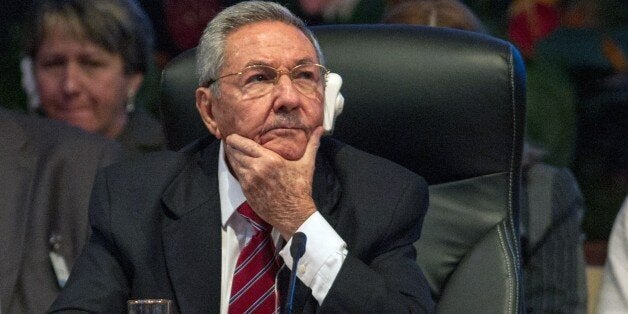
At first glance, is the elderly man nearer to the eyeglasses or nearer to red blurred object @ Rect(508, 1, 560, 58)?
the eyeglasses

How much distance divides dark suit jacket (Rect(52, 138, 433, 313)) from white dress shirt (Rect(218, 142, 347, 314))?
0.8 inches

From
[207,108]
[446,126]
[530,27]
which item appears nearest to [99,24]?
[207,108]

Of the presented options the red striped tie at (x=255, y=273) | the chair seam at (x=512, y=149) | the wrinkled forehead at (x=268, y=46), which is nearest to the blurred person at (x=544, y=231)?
the chair seam at (x=512, y=149)

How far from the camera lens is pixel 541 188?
346 centimetres

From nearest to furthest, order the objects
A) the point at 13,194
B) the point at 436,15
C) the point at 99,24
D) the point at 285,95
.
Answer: the point at 285,95 → the point at 13,194 → the point at 436,15 → the point at 99,24

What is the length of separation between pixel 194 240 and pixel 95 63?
1.23 m

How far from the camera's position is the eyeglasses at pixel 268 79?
2.37 metres

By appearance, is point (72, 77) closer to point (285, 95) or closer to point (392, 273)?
point (285, 95)

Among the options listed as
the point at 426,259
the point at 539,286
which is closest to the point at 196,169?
the point at 426,259

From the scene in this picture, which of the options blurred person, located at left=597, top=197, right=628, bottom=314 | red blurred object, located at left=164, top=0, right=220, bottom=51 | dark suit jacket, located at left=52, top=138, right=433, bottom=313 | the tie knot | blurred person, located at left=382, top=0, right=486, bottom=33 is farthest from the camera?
red blurred object, located at left=164, top=0, right=220, bottom=51

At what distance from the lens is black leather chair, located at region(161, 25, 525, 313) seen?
2.43 m

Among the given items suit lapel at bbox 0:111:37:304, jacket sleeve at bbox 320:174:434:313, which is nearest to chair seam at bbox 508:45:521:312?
jacket sleeve at bbox 320:174:434:313

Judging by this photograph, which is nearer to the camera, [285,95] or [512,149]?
[285,95]

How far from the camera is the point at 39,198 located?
290cm
